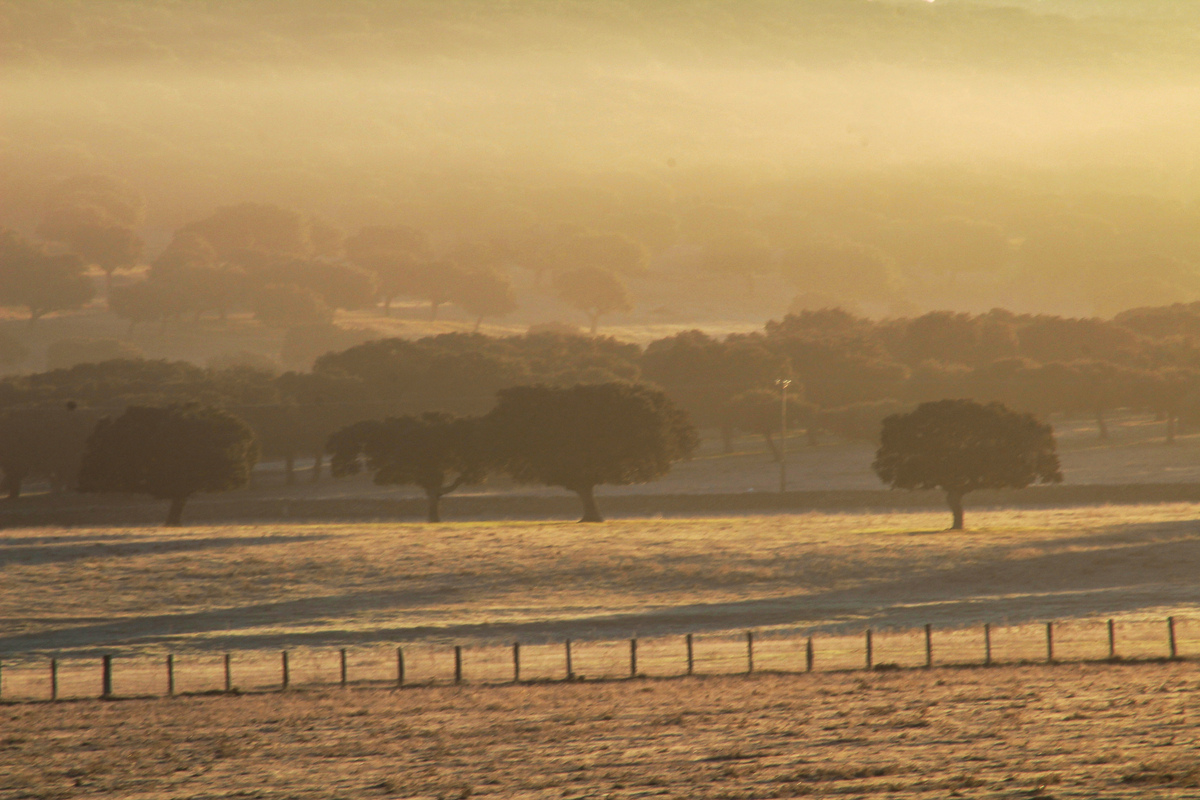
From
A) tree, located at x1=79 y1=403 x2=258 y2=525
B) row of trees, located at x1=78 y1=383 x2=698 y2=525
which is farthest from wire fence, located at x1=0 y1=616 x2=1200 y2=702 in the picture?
tree, located at x1=79 y1=403 x2=258 y2=525

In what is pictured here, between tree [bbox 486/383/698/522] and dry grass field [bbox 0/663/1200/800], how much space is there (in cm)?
4255

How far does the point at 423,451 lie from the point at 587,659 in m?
43.7

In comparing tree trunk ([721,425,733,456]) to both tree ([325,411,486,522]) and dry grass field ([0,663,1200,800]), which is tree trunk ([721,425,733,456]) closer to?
tree ([325,411,486,522])

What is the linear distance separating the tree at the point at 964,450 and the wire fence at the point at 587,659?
94.2 feet

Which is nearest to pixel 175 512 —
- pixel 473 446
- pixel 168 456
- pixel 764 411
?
pixel 168 456

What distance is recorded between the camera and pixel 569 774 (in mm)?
26469

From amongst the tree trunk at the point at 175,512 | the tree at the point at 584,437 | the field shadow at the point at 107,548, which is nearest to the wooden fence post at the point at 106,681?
the field shadow at the point at 107,548

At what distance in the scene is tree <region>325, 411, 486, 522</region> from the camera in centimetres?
8056

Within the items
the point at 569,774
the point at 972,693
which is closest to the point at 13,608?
the point at 569,774

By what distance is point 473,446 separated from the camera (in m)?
80.9

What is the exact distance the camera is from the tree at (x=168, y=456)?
78.8 m

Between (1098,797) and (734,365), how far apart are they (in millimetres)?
112438

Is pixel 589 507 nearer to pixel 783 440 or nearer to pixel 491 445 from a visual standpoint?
pixel 491 445

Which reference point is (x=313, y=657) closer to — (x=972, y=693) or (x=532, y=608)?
(x=532, y=608)
